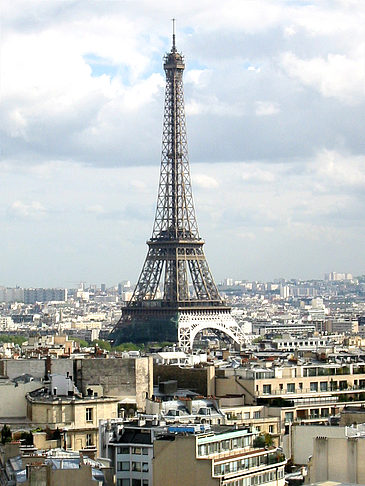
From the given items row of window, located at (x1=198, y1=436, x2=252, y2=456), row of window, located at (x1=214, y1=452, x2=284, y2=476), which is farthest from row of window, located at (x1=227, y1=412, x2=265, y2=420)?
row of window, located at (x1=198, y1=436, x2=252, y2=456)

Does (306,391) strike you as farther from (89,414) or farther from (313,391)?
(89,414)

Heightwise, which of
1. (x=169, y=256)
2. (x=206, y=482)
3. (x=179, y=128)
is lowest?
(x=206, y=482)

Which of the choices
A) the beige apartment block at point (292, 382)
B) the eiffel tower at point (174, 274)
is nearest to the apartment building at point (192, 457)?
the beige apartment block at point (292, 382)

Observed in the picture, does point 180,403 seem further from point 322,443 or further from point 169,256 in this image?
point 169,256

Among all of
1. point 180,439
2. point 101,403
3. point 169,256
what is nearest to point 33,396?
point 101,403

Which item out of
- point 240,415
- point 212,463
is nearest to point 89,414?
point 240,415

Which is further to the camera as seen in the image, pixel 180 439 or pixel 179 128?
pixel 179 128

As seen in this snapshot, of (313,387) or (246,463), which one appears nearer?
(246,463)
